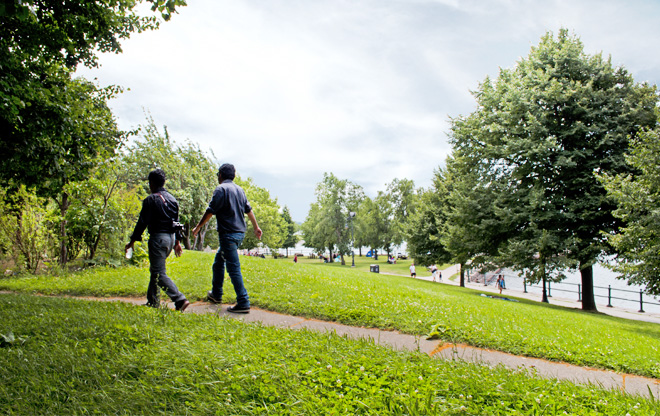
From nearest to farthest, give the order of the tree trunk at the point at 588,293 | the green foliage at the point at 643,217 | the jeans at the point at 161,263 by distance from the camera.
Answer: the jeans at the point at 161,263 → the green foliage at the point at 643,217 → the tree trunk at the point at 588,293

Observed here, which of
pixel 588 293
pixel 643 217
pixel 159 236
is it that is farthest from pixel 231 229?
pixel 588 293

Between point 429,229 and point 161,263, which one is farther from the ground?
point 429,229

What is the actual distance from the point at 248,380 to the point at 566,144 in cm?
1677

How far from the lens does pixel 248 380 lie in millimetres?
2283

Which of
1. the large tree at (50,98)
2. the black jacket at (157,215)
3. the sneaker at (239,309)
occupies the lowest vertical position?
the sneaker at (239,309)

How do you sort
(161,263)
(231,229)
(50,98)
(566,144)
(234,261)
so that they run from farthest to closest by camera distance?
(566,144) < (50,98) < (231,229) < (234,261) < (161,263)

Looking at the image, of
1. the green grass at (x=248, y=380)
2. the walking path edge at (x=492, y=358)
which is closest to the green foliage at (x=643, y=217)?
the walking path edge at (x=492, y=358)

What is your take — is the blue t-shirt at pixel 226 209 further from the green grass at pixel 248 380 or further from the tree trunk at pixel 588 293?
the tree trunk at pixel 588 293

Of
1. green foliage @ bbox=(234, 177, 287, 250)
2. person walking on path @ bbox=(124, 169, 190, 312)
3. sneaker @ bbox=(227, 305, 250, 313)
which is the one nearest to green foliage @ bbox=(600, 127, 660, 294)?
sneaker @ bbox=(227, 305, 250, 313)

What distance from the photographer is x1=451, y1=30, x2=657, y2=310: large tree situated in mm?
13695

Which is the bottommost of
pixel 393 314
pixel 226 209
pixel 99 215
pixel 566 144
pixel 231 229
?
pixel 393 314

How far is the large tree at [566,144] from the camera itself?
1370 centimetres

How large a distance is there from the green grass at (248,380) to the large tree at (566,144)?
512 inches

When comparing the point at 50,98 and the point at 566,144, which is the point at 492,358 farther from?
the point at 566,144
